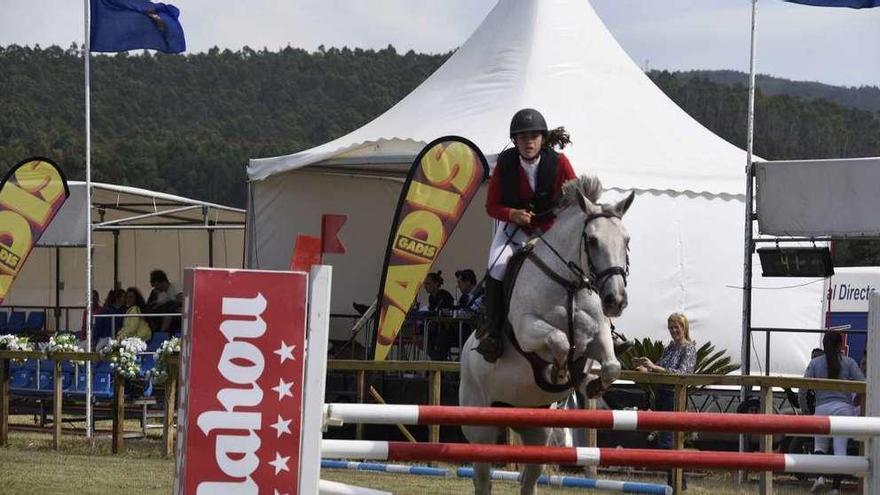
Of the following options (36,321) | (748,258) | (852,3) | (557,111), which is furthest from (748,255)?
(36,321)

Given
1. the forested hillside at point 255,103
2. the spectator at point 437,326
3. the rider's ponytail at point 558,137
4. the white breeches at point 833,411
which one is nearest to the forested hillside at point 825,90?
the forested hillside at point 255,103

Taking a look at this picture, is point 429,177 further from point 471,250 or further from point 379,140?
point 471,250

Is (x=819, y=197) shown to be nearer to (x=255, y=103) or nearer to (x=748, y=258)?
(x=748, y=258)

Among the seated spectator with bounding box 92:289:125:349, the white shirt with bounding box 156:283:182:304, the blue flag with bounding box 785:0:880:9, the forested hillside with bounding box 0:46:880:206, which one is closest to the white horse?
the blue flag with bounding box 785:0:880:9

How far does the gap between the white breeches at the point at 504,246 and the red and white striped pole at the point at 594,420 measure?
7.30ft

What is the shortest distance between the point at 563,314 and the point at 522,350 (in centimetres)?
34

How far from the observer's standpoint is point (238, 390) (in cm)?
489

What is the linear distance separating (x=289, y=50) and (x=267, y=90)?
4703 mm

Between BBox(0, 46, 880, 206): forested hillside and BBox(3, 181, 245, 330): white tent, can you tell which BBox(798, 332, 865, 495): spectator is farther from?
BBox(0, 46, 880, 206): forested hillside

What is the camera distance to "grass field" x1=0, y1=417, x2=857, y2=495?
9875 mm

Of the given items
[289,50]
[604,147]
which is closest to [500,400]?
[604,147]

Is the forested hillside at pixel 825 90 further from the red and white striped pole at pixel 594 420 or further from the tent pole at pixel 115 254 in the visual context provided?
the red and white striped pole at pixel 594 420

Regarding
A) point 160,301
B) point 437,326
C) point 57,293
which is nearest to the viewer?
point 437,326

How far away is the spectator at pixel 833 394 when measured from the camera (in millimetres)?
11398
